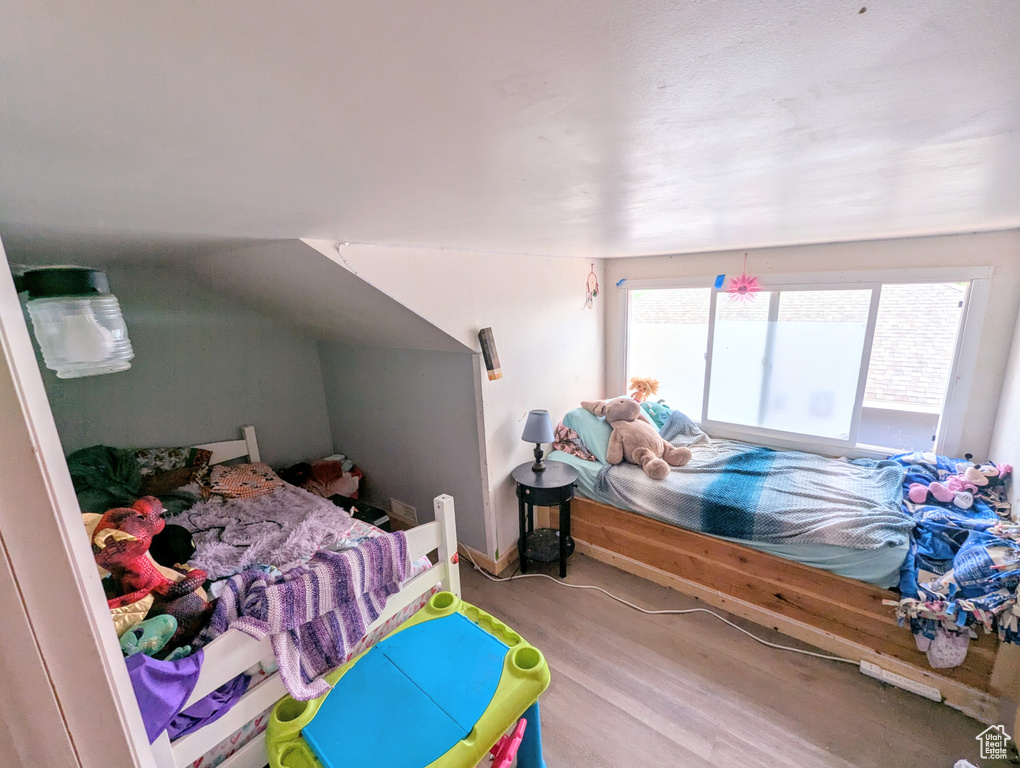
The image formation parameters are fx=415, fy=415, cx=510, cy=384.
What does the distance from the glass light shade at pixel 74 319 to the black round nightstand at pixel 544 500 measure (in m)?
1.97

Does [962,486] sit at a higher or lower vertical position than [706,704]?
higher

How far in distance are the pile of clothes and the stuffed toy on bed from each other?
111cm

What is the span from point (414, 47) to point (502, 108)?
0.53ft

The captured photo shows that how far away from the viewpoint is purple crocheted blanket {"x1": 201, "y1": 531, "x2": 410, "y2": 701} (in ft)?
3.82

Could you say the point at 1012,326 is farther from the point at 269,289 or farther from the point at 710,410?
the point at 269,289

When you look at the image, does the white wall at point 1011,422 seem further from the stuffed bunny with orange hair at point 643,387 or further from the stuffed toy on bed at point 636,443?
the stuffed bunny with orange hair at point 643,387

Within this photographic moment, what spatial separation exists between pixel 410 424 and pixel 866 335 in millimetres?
2960

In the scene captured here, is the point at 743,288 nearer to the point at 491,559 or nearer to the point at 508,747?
the point at 491,559

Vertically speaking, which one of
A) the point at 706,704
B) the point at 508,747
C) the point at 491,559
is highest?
the point at 508,747

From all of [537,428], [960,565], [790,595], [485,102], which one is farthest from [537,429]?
[485,102]

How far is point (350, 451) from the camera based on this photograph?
10.6 ft

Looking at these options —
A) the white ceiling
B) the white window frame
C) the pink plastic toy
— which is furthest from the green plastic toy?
the white window frame

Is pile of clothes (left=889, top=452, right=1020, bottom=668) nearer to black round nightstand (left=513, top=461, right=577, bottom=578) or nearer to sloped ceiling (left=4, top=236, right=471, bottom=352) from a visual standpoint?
black round nightstand (left=513, top=461, right=577, bottom=578)

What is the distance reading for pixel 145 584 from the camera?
1198 millimetres
